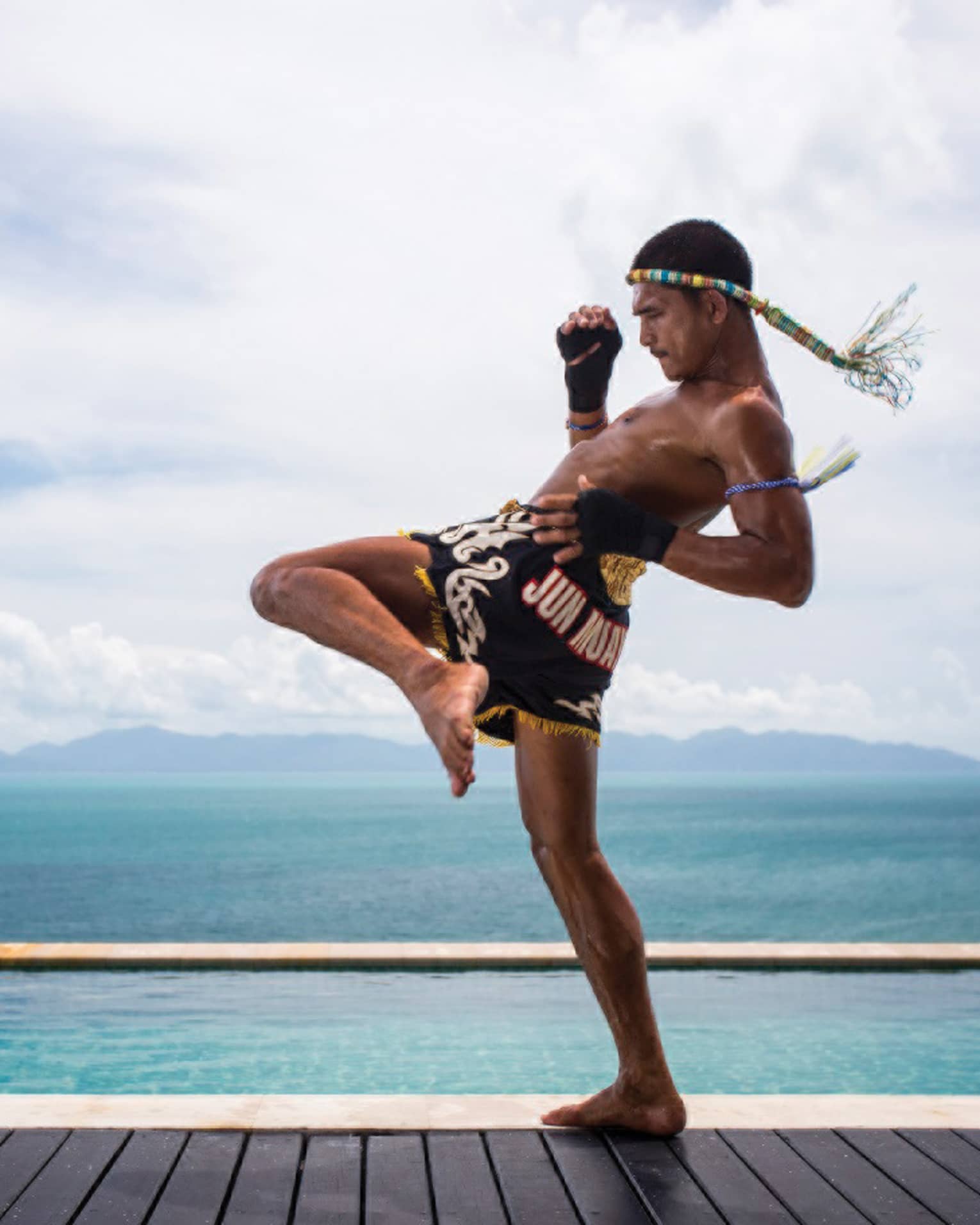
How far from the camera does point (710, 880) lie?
43594mm

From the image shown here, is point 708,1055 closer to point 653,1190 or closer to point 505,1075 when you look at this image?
point 505,1075

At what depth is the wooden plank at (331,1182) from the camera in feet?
7.91

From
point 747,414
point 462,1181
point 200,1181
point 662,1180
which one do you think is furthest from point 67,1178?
point 747,414

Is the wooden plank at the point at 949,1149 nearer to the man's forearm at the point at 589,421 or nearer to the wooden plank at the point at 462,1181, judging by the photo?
the wooden plank at the point at 462,1181

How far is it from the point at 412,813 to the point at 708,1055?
249ft

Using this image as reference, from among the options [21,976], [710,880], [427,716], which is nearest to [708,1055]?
[21,976]

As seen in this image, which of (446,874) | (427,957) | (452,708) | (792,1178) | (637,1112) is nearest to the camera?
(452,708)

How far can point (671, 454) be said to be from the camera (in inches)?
110

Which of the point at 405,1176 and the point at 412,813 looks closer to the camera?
the point at 405,1176

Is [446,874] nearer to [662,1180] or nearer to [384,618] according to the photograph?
[662,1180]

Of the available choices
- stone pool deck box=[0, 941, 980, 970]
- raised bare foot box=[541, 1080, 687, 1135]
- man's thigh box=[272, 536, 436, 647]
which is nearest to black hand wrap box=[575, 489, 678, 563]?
man's thigh box=[272, 536, 436, 647]

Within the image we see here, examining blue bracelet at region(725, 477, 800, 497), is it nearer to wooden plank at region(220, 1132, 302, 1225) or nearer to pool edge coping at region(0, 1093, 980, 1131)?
pool edge coping at region(0, 1093, 980, 1131)

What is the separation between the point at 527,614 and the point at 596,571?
0.16 m

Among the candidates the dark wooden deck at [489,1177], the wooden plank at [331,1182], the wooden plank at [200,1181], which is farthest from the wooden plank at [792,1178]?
the wooden plank at [200,1181]
